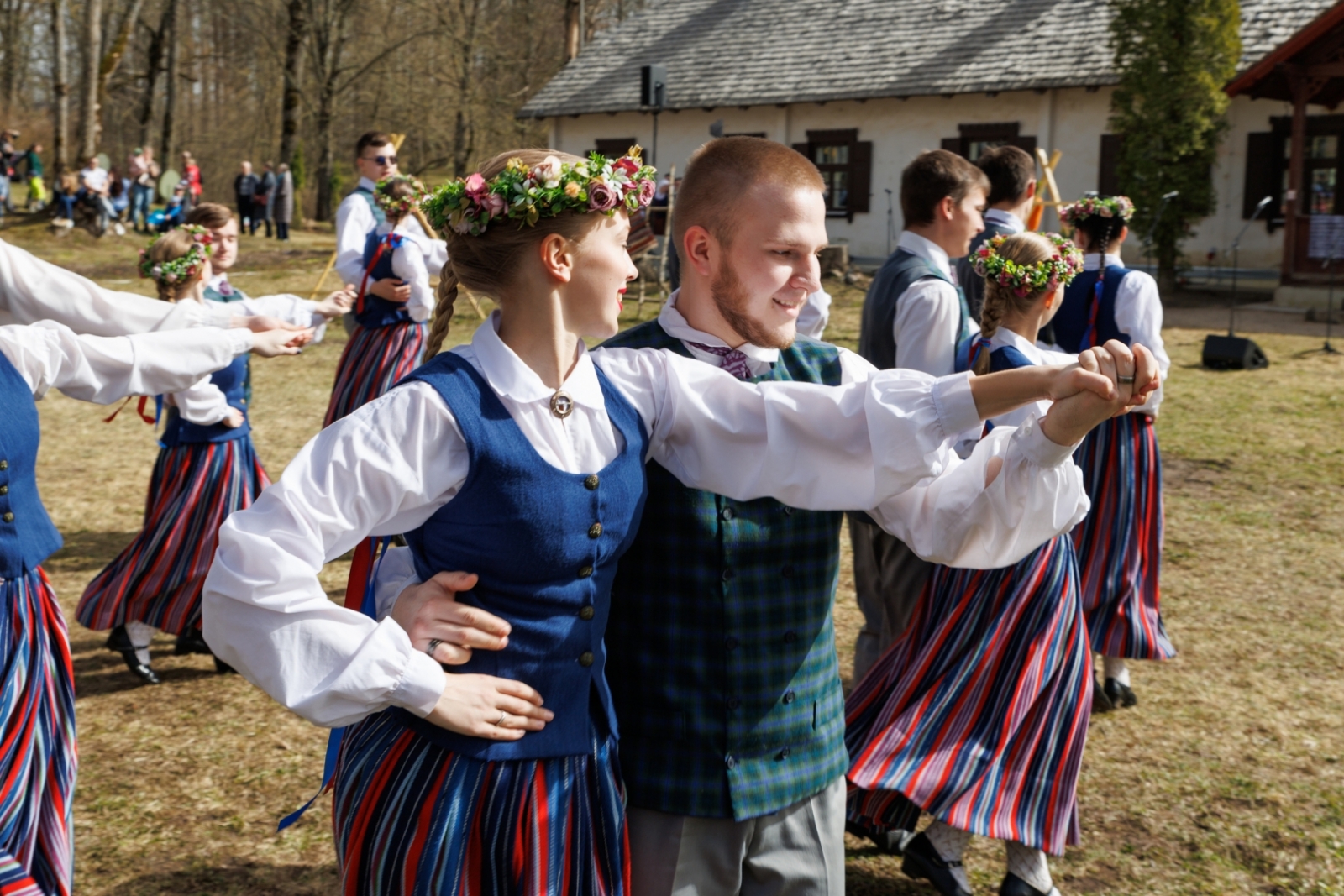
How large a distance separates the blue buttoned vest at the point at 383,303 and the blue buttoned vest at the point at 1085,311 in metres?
2.99

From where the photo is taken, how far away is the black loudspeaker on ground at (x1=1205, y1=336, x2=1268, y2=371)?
11.2 m

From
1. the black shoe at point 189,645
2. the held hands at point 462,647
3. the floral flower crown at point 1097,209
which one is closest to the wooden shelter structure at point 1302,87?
the floral flower crown at point 1097,209

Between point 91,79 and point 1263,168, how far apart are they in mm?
18213

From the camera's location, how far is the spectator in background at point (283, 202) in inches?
968

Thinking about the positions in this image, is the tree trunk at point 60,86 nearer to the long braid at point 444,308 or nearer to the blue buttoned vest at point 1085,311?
the blue buttoned vest at point 1085,311

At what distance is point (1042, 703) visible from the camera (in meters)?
3.07

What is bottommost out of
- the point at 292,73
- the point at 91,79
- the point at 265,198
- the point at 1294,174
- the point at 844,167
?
the point at 265,198

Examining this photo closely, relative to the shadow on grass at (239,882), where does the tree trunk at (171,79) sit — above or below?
above

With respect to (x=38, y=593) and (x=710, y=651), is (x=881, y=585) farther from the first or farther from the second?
(x=38, y=593)

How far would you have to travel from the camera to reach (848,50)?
2172 centimetres

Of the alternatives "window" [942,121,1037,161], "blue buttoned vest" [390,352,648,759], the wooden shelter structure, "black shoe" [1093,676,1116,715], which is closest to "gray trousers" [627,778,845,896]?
"blue buttoned vest" [390,352,648,759]

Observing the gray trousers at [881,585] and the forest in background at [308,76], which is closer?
the gray trousers at [881,585]

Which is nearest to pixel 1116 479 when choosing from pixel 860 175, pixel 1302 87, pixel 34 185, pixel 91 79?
pixel 1302 87

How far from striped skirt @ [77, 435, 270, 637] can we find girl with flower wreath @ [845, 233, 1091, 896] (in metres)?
2.68
